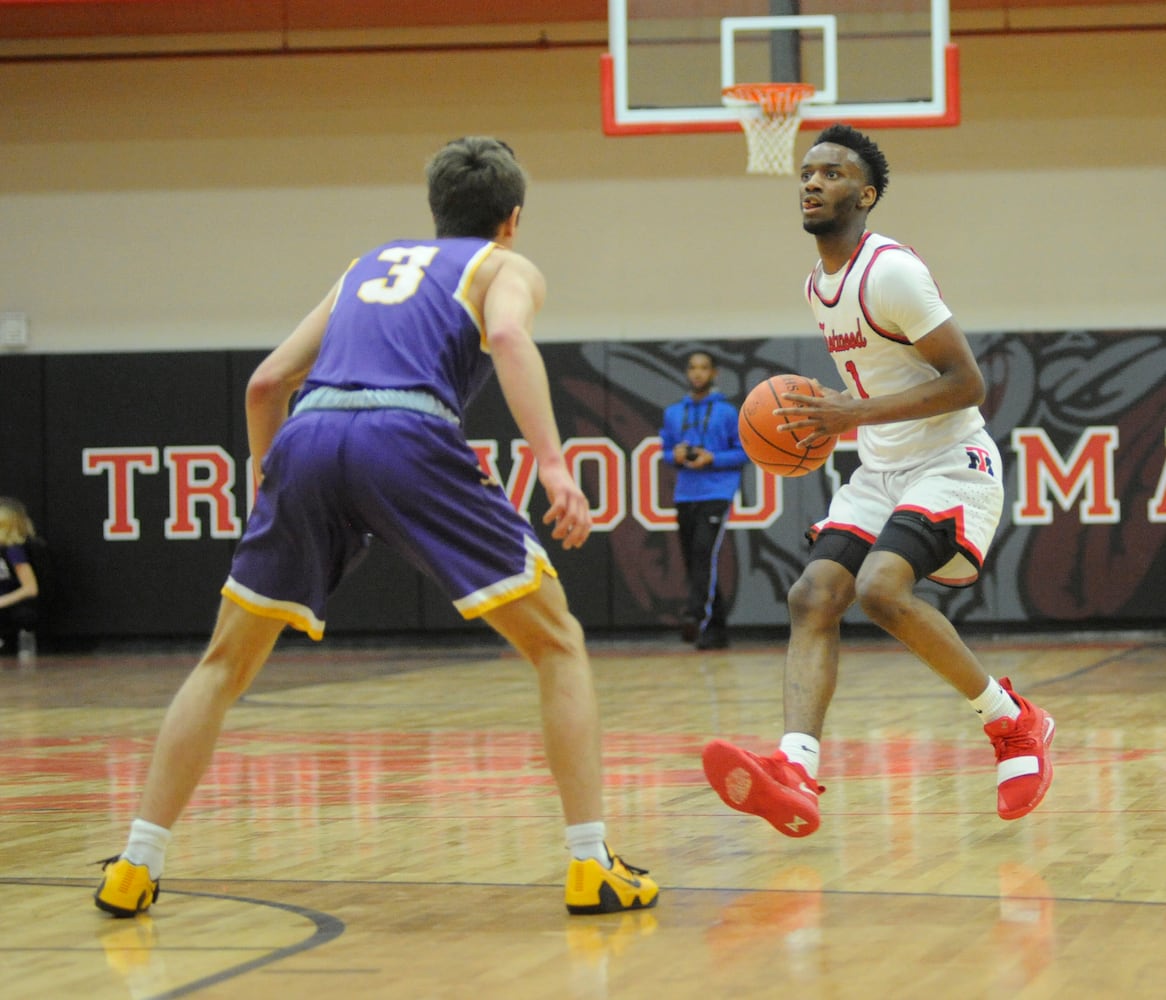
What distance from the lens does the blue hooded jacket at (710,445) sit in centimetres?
1209

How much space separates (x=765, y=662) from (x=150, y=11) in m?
6.53

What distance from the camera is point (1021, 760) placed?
4.81 m

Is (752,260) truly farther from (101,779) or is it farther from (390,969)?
(390,969)

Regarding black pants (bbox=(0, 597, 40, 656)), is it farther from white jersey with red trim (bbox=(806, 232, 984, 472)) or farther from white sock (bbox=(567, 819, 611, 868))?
white sock (bbox=(567, 819, 611, 868))

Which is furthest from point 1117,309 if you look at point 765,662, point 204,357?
point 204,357

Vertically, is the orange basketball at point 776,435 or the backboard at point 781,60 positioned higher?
the backboard at point 781,60

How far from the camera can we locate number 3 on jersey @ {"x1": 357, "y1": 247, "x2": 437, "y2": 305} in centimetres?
389

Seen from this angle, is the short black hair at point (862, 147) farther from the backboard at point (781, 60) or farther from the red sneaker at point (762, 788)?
the backboard at point (781, 60)

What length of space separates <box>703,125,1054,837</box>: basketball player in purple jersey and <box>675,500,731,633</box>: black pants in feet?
23.4

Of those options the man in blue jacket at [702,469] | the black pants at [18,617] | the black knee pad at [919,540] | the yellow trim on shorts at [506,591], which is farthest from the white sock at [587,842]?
the black pants at [18,617]

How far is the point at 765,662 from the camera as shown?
36.7ft

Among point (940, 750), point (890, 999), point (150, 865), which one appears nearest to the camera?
point (890, 999)

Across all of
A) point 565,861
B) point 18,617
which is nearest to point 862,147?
point 565,861

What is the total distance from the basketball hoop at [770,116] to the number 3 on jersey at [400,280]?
672cm
